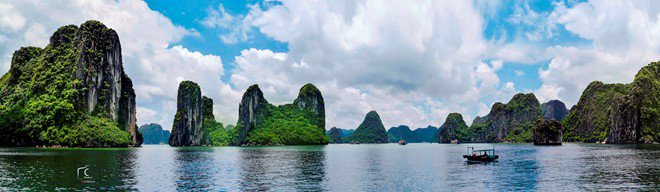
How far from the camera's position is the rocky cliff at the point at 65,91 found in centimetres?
15550

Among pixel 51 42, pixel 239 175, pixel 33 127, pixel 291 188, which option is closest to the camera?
pixel 291 188

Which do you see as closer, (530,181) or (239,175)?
(530,181)

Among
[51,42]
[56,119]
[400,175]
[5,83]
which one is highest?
[51,42]

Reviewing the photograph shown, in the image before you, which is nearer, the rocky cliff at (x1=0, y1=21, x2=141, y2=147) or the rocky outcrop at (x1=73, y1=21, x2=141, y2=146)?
the rocky cliff at (x1=0, y1=21, x2=141, y2=147)

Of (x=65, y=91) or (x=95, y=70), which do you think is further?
(x=95, y=70)

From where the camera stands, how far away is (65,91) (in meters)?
168

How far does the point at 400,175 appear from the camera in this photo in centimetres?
6400

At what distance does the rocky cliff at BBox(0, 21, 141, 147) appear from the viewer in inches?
6122

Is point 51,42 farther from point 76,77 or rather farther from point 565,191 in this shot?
point 565,191

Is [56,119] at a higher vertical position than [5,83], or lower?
lower

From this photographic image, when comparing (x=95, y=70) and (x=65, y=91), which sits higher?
(x=95, y=70)

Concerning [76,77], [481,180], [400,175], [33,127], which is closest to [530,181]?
[481,180]

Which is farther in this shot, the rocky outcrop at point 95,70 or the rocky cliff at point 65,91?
the rocky outcrop at point 95,70

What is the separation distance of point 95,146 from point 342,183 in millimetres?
133856
